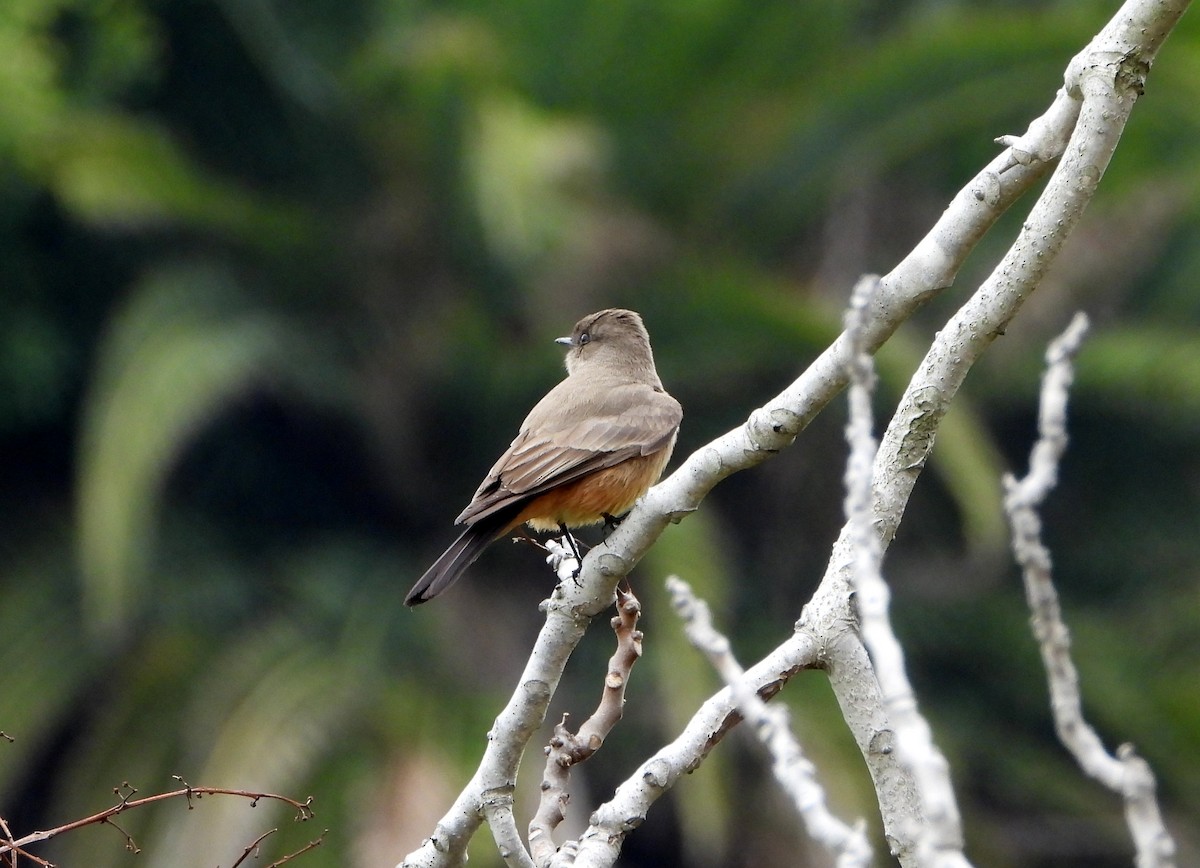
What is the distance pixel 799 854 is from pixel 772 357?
327 centimetres

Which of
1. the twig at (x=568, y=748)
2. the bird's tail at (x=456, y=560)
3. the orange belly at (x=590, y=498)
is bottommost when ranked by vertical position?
the twig at (x=568, y=748)

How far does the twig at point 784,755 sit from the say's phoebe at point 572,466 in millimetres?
1885

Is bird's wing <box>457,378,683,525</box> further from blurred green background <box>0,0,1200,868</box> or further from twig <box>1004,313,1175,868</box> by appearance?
blurred green background <box>0,0,1200,868</box>

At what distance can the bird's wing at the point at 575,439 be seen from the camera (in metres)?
4.86

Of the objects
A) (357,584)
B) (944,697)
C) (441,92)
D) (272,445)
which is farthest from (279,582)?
(944,697)

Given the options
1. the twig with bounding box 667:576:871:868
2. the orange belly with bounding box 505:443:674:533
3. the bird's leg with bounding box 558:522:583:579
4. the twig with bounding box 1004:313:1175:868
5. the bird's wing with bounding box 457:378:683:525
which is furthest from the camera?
the orange belly with bounding box 505:443:674:533

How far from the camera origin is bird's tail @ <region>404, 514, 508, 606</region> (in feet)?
14.2

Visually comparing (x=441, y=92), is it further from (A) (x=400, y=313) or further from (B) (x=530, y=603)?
(B) (x=530, y=603)

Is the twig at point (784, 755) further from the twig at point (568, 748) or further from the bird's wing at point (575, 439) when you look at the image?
the bird's wing at point (575, 439)

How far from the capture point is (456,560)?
179 inches

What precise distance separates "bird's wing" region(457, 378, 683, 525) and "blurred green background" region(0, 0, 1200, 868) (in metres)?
4.07

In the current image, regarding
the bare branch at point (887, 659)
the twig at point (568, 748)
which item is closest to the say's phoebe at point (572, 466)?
the twig at point (568, 748)

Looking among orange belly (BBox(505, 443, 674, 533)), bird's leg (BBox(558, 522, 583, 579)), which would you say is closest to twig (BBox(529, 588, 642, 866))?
bird's leg (BBox(558, 522, 583, 579))

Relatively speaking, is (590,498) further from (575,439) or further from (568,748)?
(568,748)
